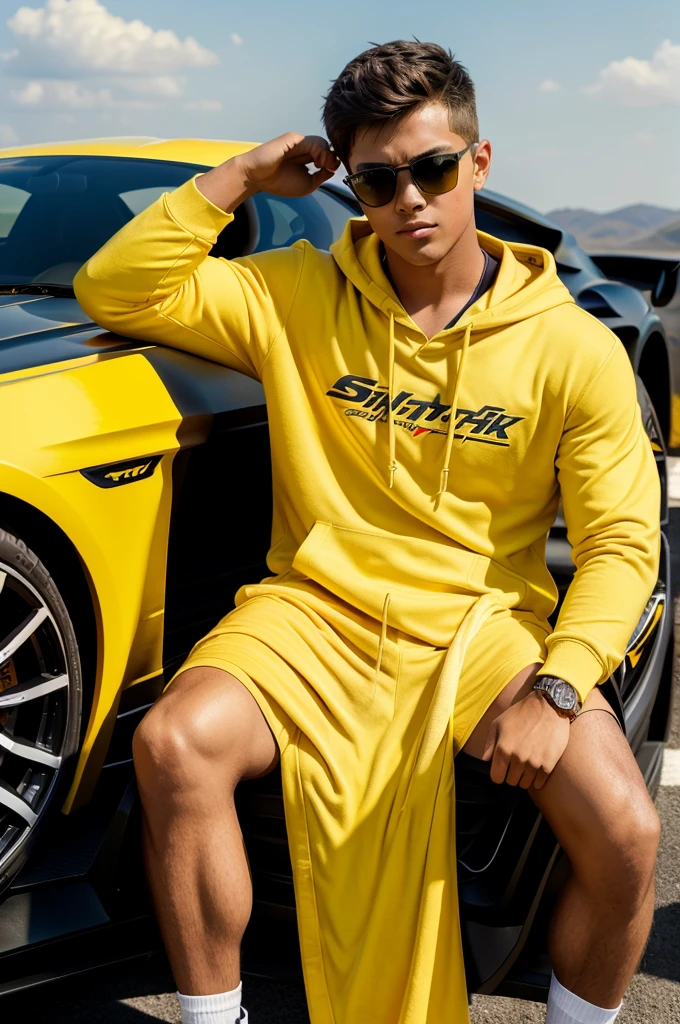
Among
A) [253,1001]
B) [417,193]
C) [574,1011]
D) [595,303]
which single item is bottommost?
[253,1001]

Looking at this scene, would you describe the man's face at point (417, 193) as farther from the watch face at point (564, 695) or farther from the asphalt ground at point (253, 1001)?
the asphalt ground at point (253, 1001)

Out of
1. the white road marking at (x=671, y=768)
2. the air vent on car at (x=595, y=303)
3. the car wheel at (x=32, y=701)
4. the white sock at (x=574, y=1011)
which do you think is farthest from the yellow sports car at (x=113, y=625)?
the air vent on car at (x=595, y=303)

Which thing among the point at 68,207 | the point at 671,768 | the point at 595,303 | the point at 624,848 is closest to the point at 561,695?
the point at 624,848

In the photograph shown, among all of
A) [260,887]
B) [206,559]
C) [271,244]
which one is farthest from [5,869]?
[271,244]

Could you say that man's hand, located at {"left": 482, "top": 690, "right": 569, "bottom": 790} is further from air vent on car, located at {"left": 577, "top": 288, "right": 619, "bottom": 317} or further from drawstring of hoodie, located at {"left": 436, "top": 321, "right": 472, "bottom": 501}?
air vent on car, located at {"left": 577, "top": 288, "right": 619, "bottom": 317}

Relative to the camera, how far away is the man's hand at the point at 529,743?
1.89 metres

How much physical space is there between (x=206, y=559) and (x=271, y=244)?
0.95 meters

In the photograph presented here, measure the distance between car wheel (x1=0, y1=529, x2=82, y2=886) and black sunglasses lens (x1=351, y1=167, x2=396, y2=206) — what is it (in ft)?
2.91

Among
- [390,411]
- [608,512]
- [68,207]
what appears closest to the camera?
[608,512]

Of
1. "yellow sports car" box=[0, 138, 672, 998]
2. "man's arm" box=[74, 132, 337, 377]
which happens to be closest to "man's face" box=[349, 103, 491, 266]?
"man's arm" box=[74, 132, 337, 377]

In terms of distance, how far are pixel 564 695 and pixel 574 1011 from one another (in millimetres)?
509

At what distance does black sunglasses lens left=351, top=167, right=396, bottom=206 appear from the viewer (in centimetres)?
215

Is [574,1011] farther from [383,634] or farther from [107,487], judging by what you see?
[107,487]

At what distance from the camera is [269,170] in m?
2.40
